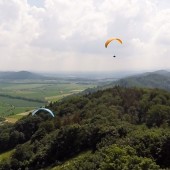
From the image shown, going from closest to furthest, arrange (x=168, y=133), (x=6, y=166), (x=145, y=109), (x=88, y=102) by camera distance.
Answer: (x=168, y=133)
(x=6, y=166)
(x=145, y=109)
(x=88, y=102)

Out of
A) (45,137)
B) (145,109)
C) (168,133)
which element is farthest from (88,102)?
(168,133)

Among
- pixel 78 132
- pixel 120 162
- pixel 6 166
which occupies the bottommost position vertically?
pixel 6 166

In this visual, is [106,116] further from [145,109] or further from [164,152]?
[164,152]

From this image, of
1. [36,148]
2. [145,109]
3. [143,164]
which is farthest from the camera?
[145,109]

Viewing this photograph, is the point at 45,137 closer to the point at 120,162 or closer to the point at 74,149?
the point at 74,149

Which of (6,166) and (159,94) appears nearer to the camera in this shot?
(6,166)

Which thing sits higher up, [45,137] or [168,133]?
[168,133]
